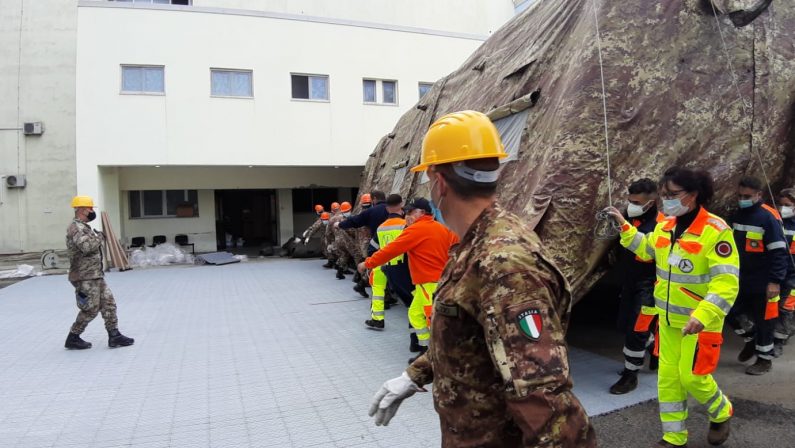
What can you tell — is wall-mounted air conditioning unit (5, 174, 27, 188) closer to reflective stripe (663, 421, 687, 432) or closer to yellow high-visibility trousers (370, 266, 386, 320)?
yellow high-visibility trousers (370, 266, 386, 320)

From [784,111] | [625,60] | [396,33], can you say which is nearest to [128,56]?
[396,33]

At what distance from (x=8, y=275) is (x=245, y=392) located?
13029 millimetres

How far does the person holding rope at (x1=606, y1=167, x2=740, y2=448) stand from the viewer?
3.12 m

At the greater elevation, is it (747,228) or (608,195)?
(608,195)

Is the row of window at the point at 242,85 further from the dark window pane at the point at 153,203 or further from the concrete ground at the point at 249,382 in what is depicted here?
the concrete ground at the point at 249,382

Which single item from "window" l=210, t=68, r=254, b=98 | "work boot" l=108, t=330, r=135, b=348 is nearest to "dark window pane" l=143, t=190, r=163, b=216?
"window" l=210, t=68, r=254, b=98

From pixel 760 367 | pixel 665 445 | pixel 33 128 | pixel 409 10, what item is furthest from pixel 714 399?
pixel 33 128

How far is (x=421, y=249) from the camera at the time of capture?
5273 mm

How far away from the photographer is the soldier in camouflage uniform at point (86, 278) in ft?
20.5

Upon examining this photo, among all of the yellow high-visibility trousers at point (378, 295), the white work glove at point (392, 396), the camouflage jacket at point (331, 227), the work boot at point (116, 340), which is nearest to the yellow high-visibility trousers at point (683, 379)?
the white work glove at point (392, 396)

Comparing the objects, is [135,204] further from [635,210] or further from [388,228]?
[635,210]

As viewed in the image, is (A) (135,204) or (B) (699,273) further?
(A) (135,204)

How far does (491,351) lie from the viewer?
141 cm

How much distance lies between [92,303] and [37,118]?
53.2 ft
